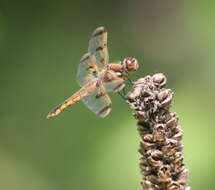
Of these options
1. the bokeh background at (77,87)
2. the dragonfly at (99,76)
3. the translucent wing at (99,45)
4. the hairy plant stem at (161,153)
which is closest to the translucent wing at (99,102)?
the dragonfly at (99,76)

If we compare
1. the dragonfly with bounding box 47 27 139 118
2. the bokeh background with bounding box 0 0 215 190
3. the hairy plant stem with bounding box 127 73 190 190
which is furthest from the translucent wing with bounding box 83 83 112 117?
the bokeh background with bounding box 0 0 215 190

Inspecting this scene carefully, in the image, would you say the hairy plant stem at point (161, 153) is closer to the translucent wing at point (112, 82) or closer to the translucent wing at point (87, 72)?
the translucent wing at point (112, 82)

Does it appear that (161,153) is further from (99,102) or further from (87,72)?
(87,72)

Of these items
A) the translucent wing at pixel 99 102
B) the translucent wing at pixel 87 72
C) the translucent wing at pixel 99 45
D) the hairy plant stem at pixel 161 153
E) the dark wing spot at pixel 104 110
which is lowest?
the hairy plant stem at pixel 161 153

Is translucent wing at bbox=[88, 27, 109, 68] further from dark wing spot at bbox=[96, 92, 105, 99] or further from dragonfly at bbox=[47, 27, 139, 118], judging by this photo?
dark wing spot at bbox=[96, 92, 105, 99]

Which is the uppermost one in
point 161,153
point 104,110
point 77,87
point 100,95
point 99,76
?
point 77,87

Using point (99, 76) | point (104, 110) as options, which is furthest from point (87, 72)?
point (104, 110)
